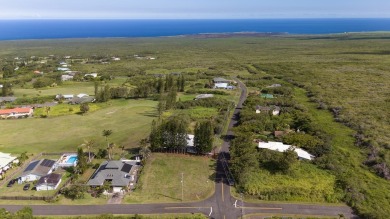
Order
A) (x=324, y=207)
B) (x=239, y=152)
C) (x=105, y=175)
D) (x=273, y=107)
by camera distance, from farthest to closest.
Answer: (x=273, y=107) < (x=239, y=152) < (x=105, y=175) < (x=324, y=207)

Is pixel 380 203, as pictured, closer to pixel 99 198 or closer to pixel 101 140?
pixel 99 198

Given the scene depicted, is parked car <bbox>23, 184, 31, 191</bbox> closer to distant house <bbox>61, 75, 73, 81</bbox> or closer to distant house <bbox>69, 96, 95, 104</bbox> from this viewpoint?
distant house <bbox>69, 96, 95, 104</bbox>

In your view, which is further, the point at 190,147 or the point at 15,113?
the point at 15,113

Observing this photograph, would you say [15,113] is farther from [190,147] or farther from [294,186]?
[294,186]

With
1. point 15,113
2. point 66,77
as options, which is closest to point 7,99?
point 15,113

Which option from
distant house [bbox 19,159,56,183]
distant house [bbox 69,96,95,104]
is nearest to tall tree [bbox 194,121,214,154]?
distant house [bbox 19,159,56,183]

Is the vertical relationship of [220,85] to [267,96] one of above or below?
above

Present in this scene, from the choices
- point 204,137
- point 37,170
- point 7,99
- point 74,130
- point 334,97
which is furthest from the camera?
point 334,97

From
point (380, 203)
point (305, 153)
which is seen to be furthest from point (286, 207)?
point (305, 153)
